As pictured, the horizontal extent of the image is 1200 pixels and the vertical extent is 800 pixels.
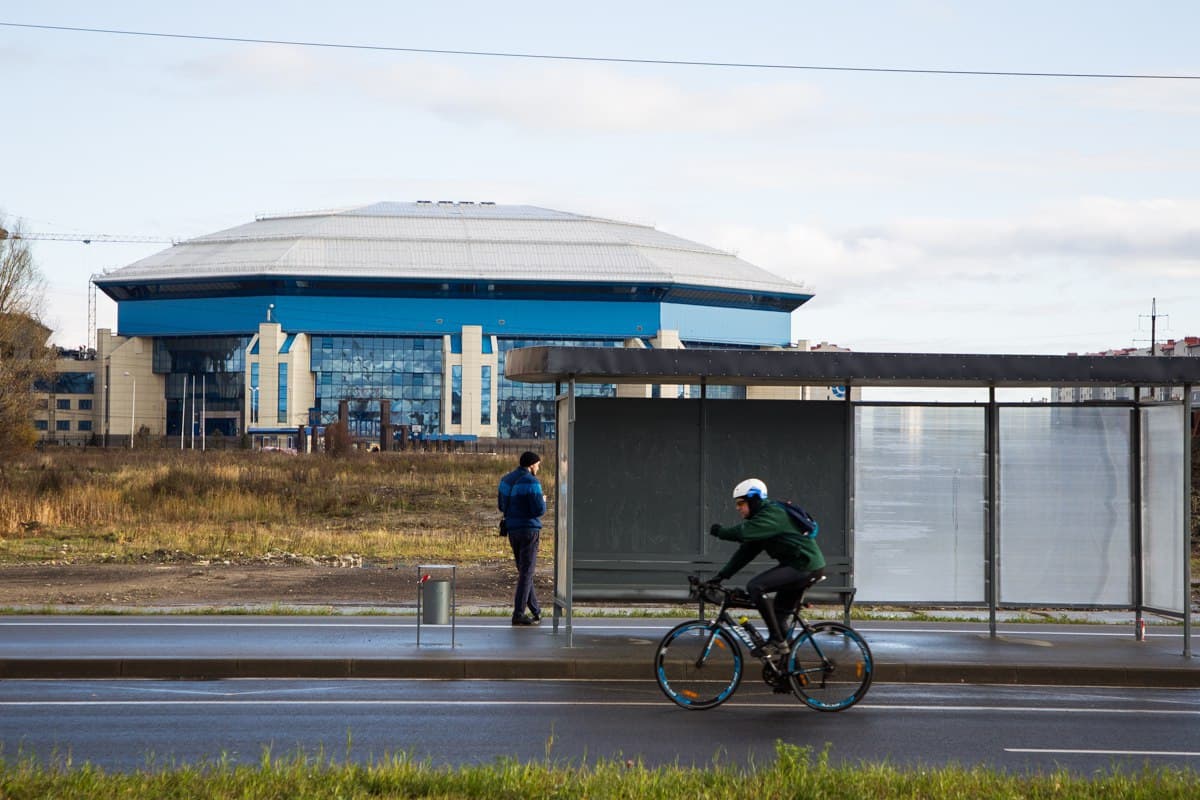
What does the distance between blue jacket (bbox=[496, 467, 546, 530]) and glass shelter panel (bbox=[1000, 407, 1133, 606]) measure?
4.84m

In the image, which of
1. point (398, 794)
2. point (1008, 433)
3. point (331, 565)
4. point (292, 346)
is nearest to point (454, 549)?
point (331, 565)

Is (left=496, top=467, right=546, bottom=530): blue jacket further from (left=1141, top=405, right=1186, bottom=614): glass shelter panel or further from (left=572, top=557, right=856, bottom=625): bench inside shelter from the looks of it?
(left=1141, top=405, right=1186, bottom=614): glass shelter panel

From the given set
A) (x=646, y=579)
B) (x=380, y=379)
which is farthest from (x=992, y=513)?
(x=380, y=379)

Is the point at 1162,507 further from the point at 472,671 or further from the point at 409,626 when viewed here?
the point at 409,626

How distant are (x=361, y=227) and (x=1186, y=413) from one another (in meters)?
114

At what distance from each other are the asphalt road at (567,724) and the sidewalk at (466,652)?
38 cm

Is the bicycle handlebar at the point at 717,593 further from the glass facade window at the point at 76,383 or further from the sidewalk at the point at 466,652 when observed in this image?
the glass facade window at the point at 76,383

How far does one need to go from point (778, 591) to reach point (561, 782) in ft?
13.3

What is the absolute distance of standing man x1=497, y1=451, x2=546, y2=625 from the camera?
53.4ft

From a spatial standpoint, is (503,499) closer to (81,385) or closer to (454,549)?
(454,549)

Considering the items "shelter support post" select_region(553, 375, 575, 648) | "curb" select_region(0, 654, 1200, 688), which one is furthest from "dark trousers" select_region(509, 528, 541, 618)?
"curb" select_region(0, 654, 1200, 688)

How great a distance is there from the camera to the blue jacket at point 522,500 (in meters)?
16.3

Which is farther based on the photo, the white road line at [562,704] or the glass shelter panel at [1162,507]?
the glass shelter panel at [1162,507]

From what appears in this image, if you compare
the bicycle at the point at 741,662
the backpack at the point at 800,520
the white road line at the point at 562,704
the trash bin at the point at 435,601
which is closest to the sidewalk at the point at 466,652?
the trash bin at the point at 435,601
